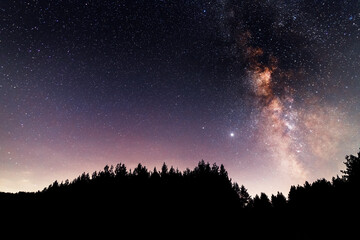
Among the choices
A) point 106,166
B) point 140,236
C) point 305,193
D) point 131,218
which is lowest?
point 140,236

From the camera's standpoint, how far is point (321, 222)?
3431cm

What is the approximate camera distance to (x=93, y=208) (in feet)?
181

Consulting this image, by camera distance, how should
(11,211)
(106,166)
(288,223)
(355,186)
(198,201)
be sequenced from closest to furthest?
(355,186) → (288,223) → (198,201) → (11,211) → (106,166)

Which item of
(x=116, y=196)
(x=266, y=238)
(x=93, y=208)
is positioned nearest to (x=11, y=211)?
(x=93, y=208)

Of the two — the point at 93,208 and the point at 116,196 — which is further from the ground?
the point at 116,196

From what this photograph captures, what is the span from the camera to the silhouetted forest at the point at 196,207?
3173 centimetres

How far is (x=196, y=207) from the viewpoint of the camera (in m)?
49.9


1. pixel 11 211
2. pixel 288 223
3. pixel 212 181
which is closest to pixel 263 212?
pixel 288 223

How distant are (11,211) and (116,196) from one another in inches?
1356

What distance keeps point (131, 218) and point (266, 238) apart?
32121 millimetres

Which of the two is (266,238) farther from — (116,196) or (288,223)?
(116,196)

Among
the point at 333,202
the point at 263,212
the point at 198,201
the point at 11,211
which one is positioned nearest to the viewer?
the point at 333,202

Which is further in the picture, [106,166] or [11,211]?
[106,166]

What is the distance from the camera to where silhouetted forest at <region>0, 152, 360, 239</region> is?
104ft
